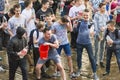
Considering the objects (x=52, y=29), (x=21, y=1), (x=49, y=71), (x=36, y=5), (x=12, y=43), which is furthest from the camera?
(x=21, y=1)

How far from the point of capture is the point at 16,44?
838 cm

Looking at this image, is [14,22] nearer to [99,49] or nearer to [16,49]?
[16,49]

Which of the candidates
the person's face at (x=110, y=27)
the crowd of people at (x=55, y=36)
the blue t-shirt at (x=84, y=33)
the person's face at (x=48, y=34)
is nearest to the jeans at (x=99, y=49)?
the crowd of people at (x=55, y=36)

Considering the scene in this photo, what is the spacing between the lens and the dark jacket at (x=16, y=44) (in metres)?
8.34

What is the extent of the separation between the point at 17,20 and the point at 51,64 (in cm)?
203

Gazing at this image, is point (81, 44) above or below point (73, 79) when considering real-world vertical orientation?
above

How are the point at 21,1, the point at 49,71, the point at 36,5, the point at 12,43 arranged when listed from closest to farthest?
the point at 12,43 < the point at 49,71 < the point at 36,5 < the point at 21,1

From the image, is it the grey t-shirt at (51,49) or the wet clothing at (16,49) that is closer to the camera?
the wet clothing at (16,49)

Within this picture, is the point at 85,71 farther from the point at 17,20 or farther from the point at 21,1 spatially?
the point at 21,1

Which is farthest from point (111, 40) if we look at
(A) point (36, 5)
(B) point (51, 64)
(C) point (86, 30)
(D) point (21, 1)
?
(D) point (21, 1)

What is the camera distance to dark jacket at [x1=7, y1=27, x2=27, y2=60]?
8.34 metres

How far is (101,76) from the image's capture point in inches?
403

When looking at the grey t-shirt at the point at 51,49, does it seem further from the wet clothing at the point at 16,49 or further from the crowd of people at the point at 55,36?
the wet clothing at the point at 16,49

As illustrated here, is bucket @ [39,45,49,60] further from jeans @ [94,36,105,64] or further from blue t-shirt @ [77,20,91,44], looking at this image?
jeans @ [94,36,105,64]
